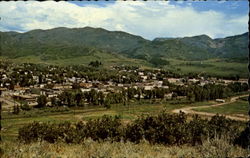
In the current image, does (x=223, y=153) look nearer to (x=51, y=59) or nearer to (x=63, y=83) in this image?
(x=63, y=83)

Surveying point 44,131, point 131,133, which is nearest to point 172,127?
point 131,133

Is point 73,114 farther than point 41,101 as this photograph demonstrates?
No

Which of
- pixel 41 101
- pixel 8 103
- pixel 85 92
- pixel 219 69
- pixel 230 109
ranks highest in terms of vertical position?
pixel 219 69

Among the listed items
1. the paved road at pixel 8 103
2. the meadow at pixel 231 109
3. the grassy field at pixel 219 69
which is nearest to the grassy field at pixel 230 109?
the meadow at pixel 231 109

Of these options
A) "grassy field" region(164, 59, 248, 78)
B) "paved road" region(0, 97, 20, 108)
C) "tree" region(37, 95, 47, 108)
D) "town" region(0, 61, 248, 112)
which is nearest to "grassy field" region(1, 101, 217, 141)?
"town" region(0, 61, 248, 112)

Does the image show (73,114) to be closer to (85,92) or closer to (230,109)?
(85,92)

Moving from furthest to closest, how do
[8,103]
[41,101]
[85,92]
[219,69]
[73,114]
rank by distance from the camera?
[219,69]
[85,92]
[8,103]
[41,101]
[73,114]

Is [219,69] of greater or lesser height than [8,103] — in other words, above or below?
above

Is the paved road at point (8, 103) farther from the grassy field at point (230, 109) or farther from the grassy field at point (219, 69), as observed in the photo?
the grassy field at point (219, 69)

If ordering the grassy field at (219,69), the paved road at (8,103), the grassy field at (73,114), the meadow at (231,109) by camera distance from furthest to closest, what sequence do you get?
the grassy field at (219,69)
the paved road at (8,103)
the meadow at (231,109)
the grassy field at (73,114)

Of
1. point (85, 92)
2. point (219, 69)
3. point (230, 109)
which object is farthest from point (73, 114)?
point (219, 69)

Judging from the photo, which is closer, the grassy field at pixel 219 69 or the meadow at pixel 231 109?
the meadow at pixel 231 109

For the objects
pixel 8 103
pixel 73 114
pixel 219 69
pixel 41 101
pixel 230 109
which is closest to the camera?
pixel 73 114
